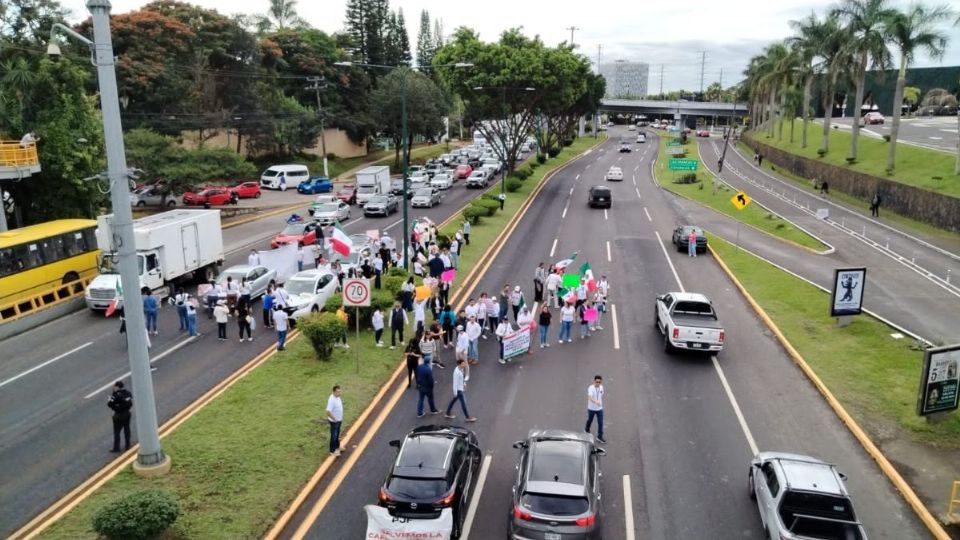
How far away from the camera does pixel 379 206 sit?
1834 inches

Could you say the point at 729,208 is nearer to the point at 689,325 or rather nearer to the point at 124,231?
the point at 689,325

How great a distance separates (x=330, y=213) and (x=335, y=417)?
31420 millimetres

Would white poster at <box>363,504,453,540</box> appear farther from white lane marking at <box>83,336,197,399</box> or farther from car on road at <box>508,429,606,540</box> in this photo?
white lane marking at <box>83,336,197,399</box>

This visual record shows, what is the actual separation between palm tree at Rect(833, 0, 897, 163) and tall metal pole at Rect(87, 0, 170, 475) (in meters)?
51.5

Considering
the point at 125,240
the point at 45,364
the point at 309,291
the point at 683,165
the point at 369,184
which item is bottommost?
the point at 45,364

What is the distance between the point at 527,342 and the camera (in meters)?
19.7

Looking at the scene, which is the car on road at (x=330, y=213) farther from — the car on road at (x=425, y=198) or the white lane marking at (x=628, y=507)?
the white lane marking at (x=628, y=507)

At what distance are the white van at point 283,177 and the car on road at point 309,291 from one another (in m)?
41.3

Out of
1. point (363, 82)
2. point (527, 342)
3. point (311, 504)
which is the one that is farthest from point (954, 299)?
point (363, 82)

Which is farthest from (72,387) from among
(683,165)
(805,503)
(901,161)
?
(683,165)

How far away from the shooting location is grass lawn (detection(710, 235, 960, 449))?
49.8 ft

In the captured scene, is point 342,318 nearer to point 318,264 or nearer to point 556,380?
point 556,380

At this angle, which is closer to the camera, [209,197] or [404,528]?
[404,528]

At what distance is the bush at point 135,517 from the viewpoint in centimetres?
950
